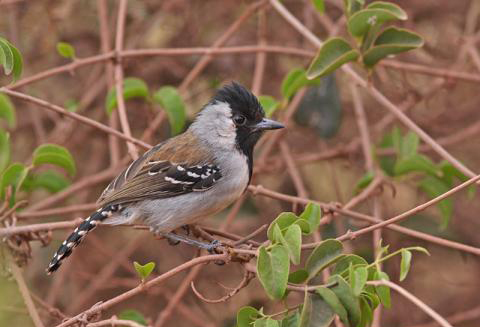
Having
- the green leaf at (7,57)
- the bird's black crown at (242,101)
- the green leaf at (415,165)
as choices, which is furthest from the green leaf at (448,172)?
the green leaf at (7,57)

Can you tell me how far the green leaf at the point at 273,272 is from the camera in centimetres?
249

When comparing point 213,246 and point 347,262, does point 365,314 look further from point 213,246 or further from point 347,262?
point 213,246

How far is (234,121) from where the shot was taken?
443 cm

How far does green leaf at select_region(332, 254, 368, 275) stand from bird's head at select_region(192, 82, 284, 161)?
162cm

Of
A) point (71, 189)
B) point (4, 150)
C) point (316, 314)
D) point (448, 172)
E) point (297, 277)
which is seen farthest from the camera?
point (71, 189)

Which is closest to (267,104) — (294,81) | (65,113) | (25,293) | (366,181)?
(294,81)

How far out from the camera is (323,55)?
3.63m

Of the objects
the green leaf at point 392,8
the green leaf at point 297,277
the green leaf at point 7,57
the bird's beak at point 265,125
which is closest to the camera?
the green leaf at point 297,277

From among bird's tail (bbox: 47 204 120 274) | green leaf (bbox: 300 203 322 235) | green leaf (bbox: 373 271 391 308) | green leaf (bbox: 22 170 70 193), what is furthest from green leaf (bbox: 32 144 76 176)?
green leaf (bbox: 373 271 391 308)

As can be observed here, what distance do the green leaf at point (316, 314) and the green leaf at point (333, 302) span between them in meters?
0.04

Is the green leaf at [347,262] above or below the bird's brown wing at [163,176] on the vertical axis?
above

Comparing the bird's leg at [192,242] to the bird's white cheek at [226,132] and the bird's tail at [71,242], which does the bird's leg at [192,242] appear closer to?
the bird's tail at [71,242]

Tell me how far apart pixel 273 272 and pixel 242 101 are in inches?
76.9

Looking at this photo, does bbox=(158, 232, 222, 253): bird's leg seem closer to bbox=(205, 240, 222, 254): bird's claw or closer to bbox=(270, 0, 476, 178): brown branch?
bbox=(205, 240, 222, 254): bird's claw
